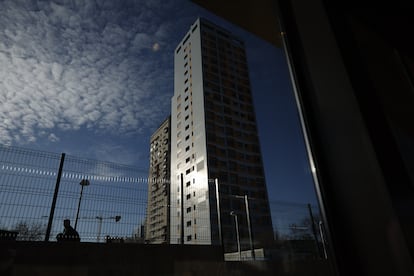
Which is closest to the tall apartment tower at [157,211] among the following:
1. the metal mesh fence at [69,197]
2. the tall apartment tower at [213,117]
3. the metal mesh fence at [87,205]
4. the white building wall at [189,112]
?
the metal mesh fence at [87,205]

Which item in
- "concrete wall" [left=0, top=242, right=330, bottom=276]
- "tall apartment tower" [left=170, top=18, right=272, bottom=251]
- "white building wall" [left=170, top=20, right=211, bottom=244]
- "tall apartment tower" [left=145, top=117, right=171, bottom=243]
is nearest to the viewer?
"concrete wall" [left=0, top=242, right=330, bottom=276]

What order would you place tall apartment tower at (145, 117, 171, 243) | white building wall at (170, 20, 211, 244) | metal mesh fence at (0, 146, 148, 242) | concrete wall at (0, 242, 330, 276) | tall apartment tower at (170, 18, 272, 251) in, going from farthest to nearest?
white building wall at (170, 20, 211, 244), tall apartment tower at (170, 18, 272, 251), tall apartment tower at (145, 117, 171, 243), metal mesh fence at (0, 146, 148, 242), concrete wall at (0, 242, 330, 276)

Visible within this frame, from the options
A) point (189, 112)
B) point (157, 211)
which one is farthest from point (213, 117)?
point (157, 211)

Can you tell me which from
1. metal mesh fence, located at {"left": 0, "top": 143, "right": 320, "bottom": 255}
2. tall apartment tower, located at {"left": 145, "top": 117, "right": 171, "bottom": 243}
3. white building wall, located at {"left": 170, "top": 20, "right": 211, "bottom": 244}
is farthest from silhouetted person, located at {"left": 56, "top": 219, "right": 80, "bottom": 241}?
white building wall, located at {"left": 170, "top": 20, "right": 211, "bottom": 244}

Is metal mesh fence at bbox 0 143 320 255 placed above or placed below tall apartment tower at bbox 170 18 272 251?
below

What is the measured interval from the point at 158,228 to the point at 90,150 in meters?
1.42

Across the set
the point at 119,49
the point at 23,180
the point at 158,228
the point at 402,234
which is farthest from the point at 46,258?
the point at 119,49

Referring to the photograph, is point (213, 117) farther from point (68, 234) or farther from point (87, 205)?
point (68, 234)

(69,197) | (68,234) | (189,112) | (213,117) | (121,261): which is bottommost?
(121,261)

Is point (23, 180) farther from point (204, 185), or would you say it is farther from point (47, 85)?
point (204, 185)

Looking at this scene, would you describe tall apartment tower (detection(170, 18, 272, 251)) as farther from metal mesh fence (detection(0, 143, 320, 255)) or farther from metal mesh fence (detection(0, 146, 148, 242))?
metal mesh fence (detection(0, 146, 148, 242))

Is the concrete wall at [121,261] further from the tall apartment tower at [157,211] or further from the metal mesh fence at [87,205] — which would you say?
the tall apartment tower at [157,211]

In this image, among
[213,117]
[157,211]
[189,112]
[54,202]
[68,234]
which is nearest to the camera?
[68,234]

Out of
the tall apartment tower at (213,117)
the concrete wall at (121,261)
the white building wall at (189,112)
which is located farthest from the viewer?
the white building wall at (189,112)
